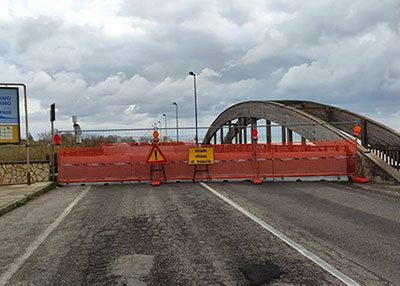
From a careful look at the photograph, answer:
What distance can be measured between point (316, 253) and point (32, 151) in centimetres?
1629

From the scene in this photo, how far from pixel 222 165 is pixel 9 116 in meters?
8.67

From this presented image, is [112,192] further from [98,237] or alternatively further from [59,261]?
[59,261]

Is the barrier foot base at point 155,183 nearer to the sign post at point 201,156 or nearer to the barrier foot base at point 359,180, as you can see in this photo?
the sign post at point 201,156

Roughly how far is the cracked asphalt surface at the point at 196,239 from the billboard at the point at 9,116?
165 inches

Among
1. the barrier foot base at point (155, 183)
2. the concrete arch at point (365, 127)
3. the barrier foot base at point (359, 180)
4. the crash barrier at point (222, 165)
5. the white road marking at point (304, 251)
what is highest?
the concrete arch at point (365, 127)

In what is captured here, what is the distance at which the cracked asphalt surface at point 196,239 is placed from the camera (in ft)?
12.7

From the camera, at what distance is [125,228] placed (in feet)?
19.5

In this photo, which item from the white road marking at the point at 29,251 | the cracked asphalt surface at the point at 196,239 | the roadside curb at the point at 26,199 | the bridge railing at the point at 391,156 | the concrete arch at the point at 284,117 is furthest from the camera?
the concrete arch at the point at 284,117

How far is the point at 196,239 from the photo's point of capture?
5.21 m

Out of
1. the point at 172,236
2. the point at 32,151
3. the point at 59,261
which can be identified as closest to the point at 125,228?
the point at 172,236

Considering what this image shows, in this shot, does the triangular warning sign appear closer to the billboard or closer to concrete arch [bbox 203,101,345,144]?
concrete arch [bbox 203,101,345,144]

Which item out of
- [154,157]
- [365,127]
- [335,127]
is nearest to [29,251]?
[154,157]

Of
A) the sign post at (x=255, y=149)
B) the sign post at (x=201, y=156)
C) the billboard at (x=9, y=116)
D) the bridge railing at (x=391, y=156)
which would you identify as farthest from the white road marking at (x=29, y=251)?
the bridge railing at (x=391, y=156)

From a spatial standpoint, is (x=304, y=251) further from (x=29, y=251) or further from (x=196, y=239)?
(x=29, y=251)
